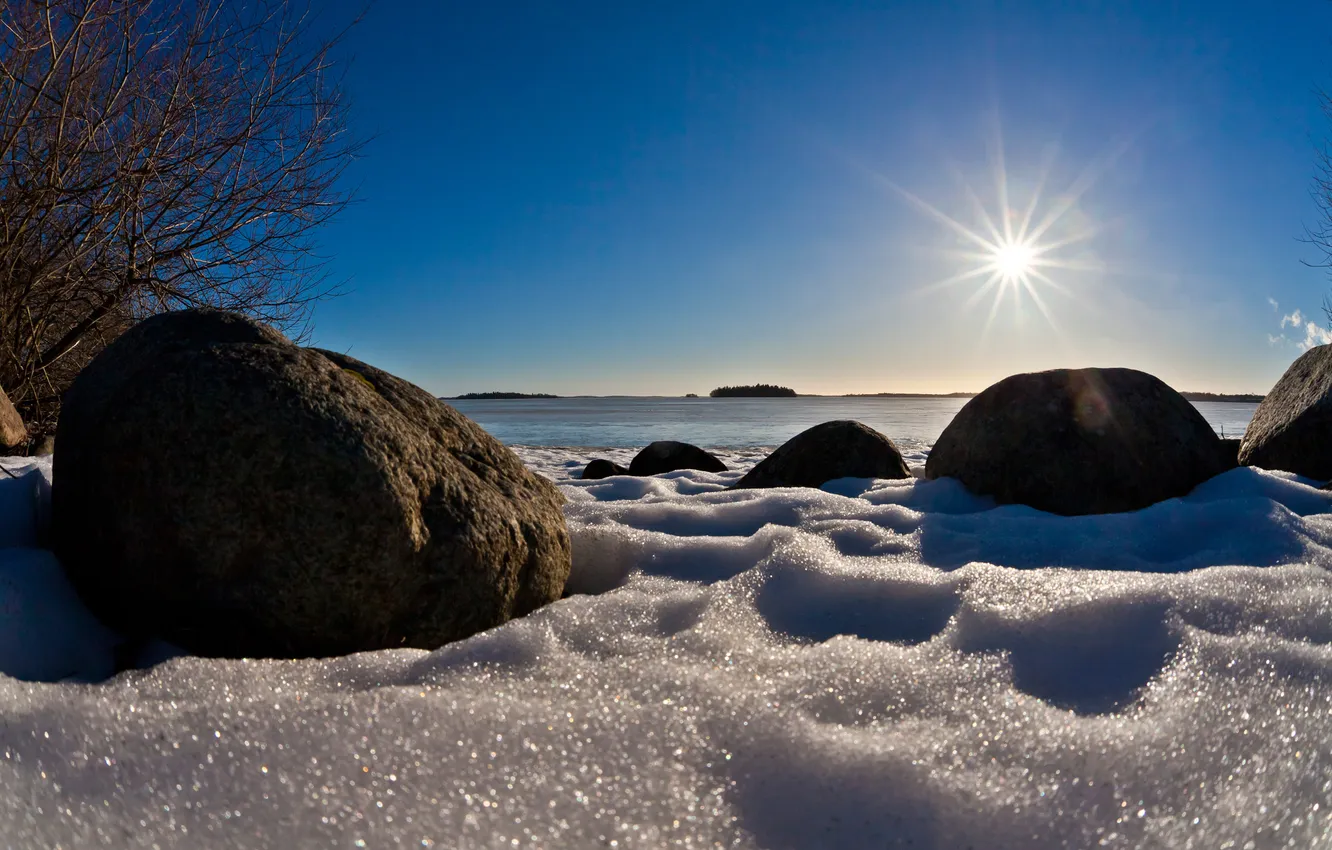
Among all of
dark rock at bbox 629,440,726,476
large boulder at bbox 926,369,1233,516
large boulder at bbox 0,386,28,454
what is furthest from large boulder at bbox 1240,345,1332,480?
large boulder at bbox 0,386,28,454

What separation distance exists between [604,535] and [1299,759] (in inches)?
71.2

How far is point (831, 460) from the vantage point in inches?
186

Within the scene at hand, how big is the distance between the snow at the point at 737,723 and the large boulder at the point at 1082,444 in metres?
1.53

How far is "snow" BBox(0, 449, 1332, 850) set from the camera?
0.91m

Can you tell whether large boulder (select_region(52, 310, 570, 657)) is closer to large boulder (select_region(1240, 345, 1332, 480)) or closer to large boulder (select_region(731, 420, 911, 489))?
large boulder (select_region(731, 420, 911, 489))

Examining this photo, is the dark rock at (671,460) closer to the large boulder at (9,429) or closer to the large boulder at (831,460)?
the large boulder at (831,460)

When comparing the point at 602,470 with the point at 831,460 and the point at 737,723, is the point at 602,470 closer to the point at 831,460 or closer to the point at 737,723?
the point at 831,460

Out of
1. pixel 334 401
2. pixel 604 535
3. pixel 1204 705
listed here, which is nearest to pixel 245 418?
pixel 334 401

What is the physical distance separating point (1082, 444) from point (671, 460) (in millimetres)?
4062

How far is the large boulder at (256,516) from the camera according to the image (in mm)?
1604

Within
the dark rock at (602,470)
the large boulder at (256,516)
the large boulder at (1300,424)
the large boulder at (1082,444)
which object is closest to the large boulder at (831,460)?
the large boulder at (1082,444)

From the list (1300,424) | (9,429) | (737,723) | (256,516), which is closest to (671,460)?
(1300,424)

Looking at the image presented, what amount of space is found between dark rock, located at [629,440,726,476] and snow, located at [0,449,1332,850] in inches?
198

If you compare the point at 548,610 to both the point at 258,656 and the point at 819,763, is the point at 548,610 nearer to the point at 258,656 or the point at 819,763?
the point at 258,656
